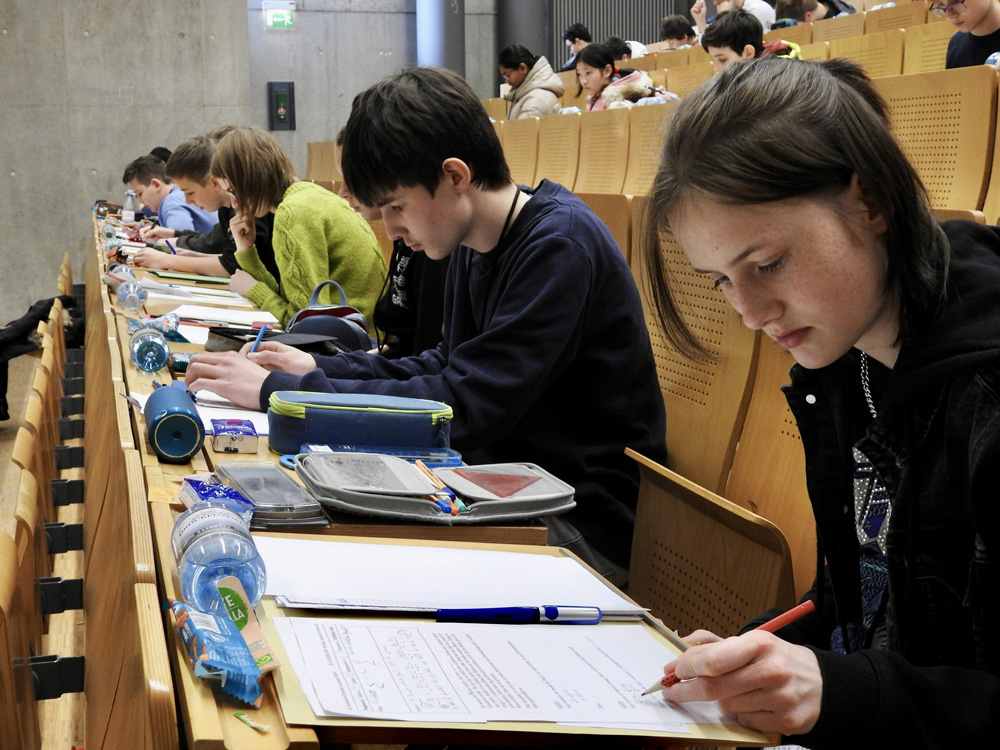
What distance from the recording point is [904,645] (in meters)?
0.94

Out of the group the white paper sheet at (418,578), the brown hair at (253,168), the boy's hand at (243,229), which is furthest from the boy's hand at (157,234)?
the white paper sheet at (418,578)

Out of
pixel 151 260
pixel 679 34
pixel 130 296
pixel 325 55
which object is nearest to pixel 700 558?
pixel 130 296

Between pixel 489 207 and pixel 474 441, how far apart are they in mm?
433

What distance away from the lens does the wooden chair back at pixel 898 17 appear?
20.3 ft

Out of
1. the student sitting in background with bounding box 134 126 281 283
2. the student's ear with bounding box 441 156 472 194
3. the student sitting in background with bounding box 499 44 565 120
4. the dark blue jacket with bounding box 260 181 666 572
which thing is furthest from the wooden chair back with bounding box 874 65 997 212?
the student sitting in background with bounding box 499 44 565 120

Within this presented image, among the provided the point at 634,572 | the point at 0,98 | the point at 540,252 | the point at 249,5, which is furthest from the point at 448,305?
the point at 249,5

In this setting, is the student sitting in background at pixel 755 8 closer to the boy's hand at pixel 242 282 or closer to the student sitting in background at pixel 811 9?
the student sitting in background at pixel 811 9

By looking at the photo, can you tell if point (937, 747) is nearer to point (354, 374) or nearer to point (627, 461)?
point (627, 461)

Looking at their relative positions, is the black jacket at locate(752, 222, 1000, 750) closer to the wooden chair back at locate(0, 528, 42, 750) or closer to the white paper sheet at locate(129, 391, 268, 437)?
the wooden chair back at locate(0, 528, 42, 750)

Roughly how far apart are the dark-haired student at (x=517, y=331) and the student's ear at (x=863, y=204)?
0.79m

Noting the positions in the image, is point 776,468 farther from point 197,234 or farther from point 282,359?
point 197,234

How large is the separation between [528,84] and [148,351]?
21.3ft

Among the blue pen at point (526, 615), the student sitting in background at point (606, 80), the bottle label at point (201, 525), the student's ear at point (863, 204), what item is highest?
the student sitting in background at point (606, 80)

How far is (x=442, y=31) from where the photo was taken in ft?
32.9
